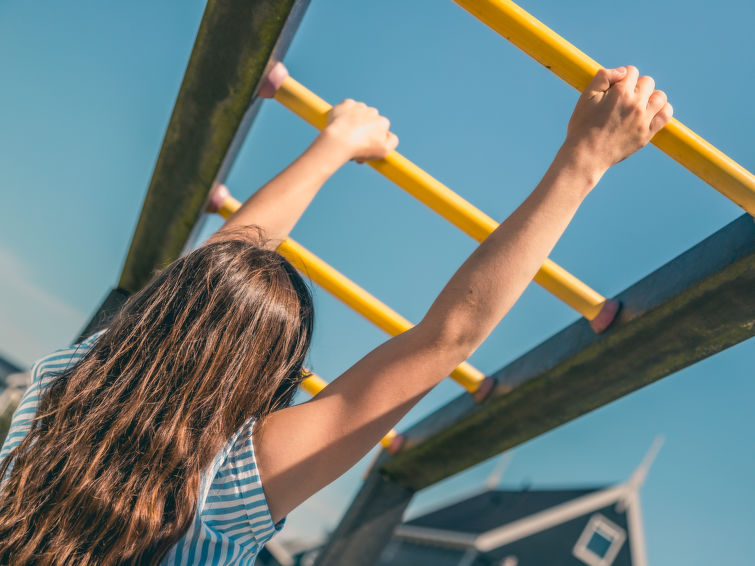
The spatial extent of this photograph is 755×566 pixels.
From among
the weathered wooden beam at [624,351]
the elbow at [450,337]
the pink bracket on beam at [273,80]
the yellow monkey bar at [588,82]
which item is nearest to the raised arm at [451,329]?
the elbow at [450,337]

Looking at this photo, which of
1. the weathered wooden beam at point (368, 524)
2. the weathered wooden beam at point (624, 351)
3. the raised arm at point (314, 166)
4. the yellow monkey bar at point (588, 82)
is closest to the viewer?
the yellow monkey bar at point (588, 82)

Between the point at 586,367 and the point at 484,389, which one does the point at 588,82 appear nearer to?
the point at 586,367

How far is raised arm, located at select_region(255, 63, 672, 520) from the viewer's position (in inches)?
43.4

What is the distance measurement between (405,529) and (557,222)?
59.7 ft

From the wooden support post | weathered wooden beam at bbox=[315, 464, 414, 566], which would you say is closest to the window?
weathered wooden beam at bbox=[315, 464, 414, 566]

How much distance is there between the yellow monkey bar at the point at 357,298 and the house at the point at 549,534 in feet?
46.7

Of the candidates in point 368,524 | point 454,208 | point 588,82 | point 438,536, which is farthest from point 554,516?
point 588,82

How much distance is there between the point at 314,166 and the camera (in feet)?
6.34

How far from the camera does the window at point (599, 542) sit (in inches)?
615

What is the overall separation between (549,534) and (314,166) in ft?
52.3

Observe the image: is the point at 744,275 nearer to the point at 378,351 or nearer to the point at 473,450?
the point at 378,351

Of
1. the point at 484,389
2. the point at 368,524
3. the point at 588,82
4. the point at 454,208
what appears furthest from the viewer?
the point at 368,524

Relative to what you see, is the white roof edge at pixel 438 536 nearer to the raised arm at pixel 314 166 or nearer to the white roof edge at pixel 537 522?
the white roof edge at pixel 537 522

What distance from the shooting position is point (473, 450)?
2354 mm
